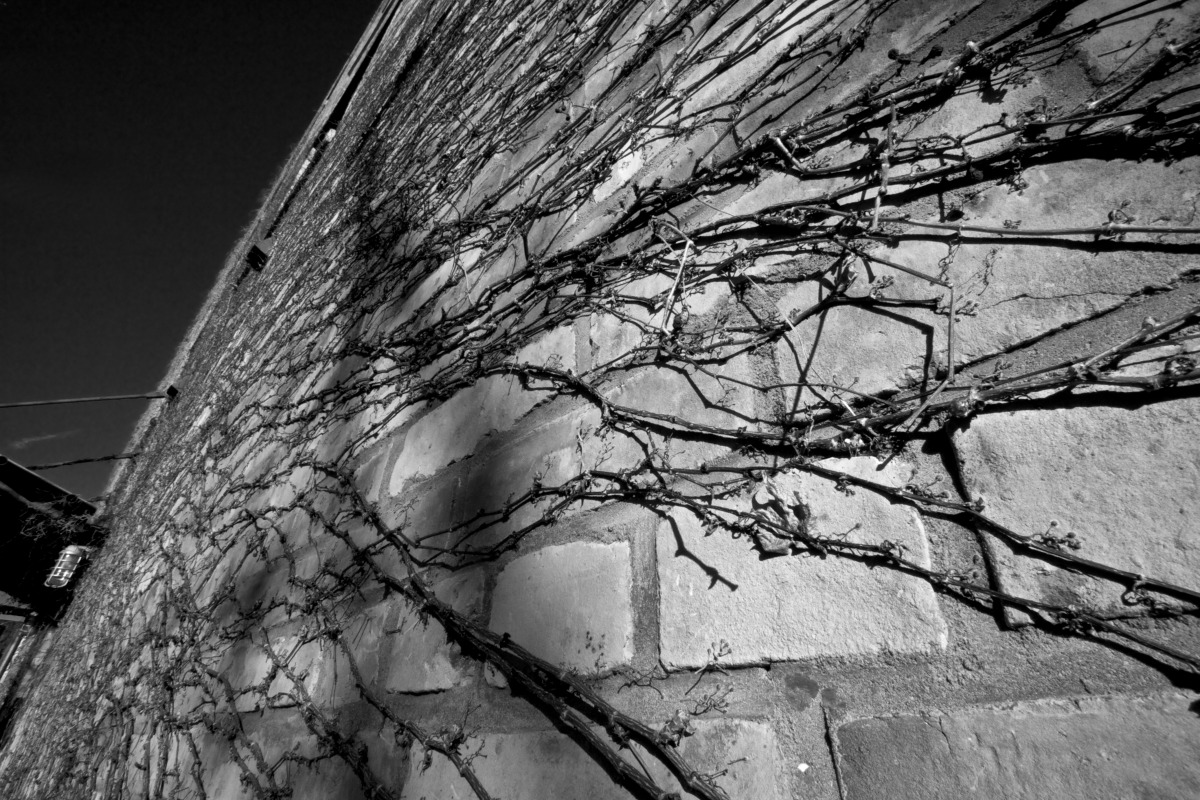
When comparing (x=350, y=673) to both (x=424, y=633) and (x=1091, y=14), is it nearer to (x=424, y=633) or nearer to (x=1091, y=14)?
(x=424, y=633)

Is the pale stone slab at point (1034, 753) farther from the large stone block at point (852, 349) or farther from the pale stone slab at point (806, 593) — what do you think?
the large stone block at point (852, 349)

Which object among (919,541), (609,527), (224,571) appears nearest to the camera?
(919,541)

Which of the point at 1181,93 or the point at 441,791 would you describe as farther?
the point at 441,791

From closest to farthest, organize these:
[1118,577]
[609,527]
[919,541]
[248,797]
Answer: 1. [1118,577]
2. [919,541]
3. [609,527]
4. [248,797]

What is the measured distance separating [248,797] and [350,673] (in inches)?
17.3

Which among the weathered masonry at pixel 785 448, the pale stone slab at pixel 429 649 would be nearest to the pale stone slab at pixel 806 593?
the weathered masonry at pixel 785 448

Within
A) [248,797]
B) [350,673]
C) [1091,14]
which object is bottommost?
[248,797]

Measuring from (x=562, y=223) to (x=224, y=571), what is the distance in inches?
67.7

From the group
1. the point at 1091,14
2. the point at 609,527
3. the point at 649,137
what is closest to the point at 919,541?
the point at 609,527

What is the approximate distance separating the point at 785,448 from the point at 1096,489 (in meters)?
0.27

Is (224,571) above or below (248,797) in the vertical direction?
above

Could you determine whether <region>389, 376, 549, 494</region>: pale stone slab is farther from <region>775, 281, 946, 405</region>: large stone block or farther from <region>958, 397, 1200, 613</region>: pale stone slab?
<region>958, 397, 1200, 613</region>: pale stone slab

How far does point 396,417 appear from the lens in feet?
4.77

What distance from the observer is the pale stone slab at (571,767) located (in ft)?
1.84
